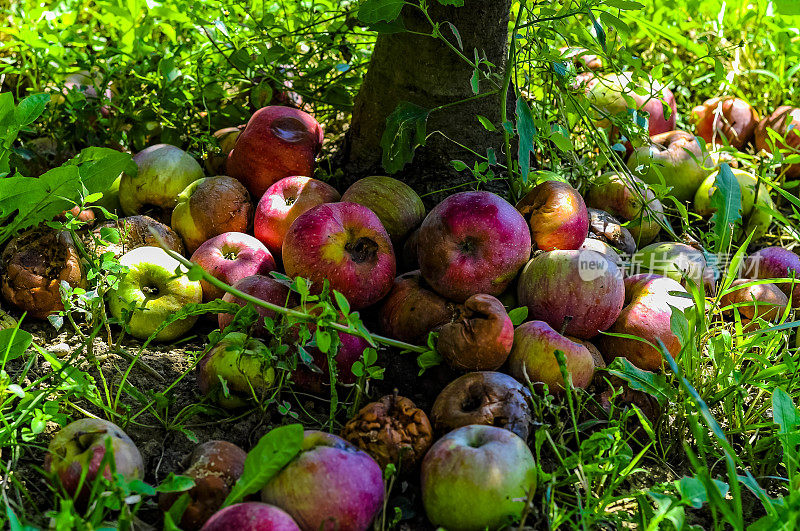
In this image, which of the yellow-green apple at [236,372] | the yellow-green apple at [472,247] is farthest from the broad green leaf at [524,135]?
the yellow-green apple at [236,372]

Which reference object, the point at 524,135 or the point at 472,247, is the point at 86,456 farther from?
the point at 524,135

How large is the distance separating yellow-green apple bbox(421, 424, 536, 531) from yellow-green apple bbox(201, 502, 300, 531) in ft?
1.04

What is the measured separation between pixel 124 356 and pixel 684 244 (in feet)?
6.29

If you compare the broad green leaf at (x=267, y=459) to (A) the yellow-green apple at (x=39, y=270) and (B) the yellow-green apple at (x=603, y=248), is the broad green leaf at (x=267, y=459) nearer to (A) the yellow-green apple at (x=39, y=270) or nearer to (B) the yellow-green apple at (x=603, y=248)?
(A) the yellow-green apple at (x=39, y=270)

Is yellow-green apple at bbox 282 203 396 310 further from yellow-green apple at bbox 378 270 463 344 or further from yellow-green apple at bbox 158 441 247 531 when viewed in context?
yellow-green apple at bbox 158 441 247 531

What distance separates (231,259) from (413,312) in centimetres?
66

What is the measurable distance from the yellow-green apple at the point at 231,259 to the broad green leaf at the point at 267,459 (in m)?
0.84

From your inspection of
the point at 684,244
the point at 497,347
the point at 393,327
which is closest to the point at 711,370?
the point at 684,244

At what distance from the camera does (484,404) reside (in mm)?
1707

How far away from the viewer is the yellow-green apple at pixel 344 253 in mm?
2035

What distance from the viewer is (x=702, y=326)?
1.90 m

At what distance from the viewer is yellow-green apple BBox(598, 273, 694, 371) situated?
6.79 feet

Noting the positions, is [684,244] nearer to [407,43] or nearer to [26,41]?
[407,43]

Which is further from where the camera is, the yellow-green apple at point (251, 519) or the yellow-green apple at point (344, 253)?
the yellow-green apple at point (344, 253)
